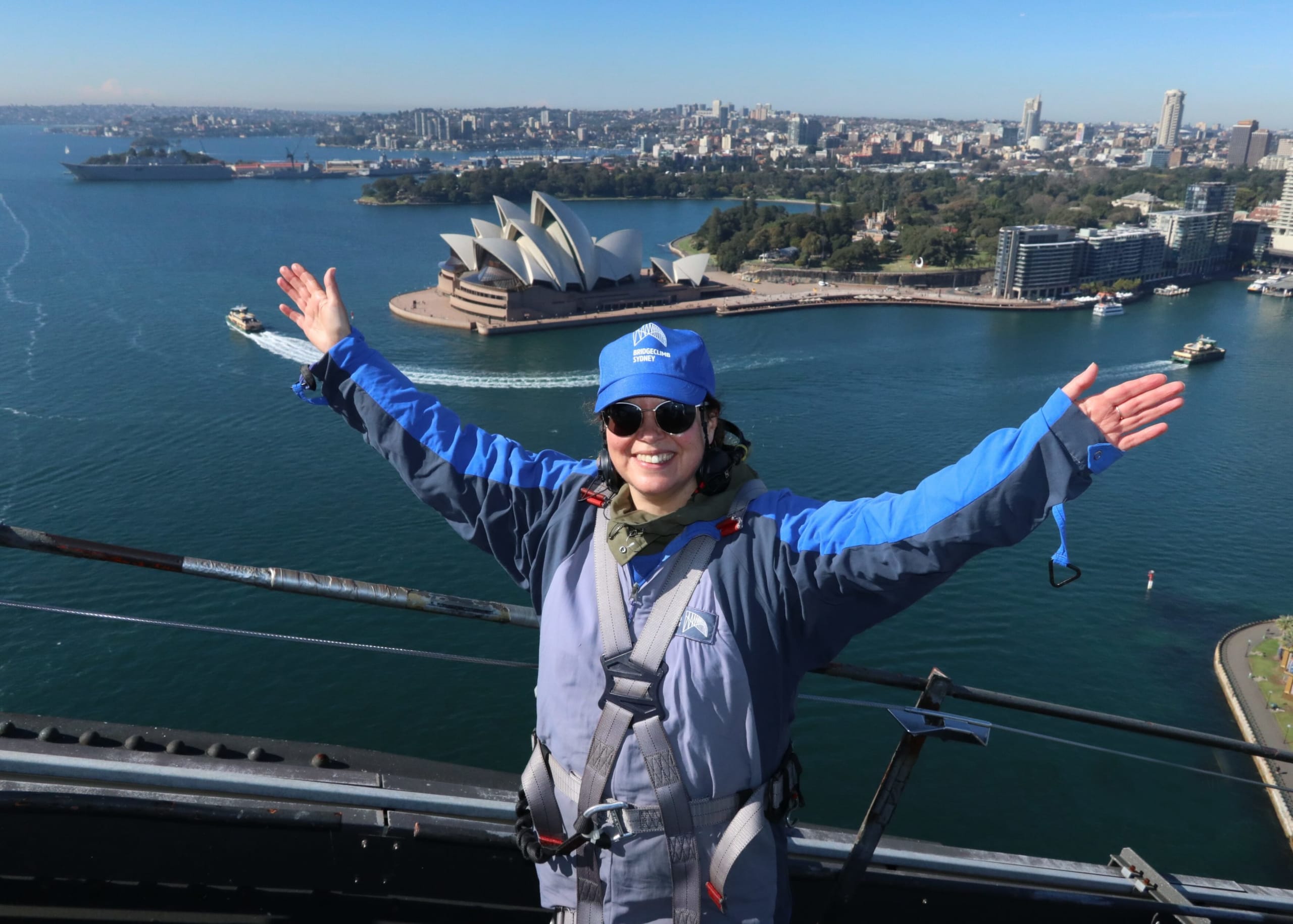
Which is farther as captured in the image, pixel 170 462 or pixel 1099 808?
pixel 170 462

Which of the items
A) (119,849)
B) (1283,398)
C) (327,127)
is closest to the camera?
(119,849)

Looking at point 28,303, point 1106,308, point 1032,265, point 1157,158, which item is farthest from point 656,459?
point 1157,158

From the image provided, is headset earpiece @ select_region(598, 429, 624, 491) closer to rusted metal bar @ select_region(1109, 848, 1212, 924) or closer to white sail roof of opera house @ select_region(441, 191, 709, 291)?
rusted metal bar @ select_region(1109, 848, 1212, 924)

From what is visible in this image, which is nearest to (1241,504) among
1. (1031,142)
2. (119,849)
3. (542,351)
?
(542,351)

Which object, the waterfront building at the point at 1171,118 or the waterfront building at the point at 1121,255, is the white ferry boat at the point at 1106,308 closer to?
the waterfront building at the point at 1121,255

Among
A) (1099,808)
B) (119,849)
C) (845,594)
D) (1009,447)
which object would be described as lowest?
(1099,808)

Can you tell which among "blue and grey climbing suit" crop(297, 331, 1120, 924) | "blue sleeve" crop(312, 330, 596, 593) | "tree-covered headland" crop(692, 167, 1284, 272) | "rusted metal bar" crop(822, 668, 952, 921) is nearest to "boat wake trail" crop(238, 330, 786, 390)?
"tree-covered headland" crop(692, 167, 1284, 272)

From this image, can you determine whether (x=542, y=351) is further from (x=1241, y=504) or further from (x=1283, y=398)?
(x=1283, y=398)

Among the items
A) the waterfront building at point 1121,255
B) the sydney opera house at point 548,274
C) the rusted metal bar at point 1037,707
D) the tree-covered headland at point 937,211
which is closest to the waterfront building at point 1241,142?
the tree-covered headland at point 937,211
